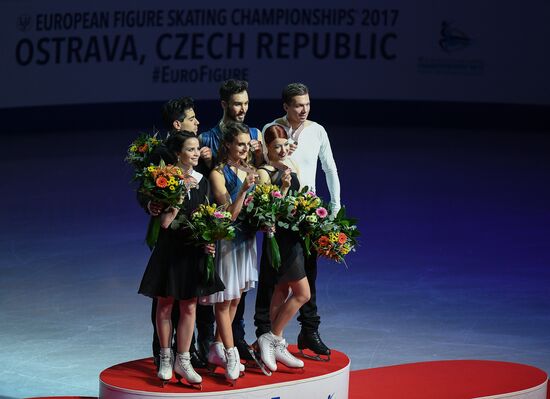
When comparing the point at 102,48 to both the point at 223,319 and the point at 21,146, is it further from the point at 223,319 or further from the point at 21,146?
the point at 223,319

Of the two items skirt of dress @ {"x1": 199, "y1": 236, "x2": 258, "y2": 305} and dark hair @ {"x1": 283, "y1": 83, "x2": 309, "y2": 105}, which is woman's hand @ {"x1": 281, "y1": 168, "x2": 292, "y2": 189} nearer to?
skirt of dress @ {"x1": 199, "y1": 236, "x2": 258, "y2": 305}

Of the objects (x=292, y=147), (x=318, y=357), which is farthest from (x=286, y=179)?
(x=318, y=357)

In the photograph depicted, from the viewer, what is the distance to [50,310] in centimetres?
834

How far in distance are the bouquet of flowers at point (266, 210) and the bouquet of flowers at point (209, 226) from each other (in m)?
0.20

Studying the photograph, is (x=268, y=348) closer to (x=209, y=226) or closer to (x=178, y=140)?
(x=209, y=226)

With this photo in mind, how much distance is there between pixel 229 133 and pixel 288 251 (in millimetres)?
755

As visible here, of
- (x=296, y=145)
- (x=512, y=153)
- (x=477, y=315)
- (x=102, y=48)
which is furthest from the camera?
(x=102, y=48)

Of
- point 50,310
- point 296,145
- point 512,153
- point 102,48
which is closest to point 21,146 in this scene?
point 102,48

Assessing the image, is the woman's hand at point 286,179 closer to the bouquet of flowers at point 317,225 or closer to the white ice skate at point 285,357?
the bouquet of flowers at point 317,225

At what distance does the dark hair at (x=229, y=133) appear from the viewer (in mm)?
5637

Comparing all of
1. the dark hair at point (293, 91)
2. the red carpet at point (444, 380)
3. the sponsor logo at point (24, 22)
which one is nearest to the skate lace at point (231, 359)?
the red carpet at point (444, 380)

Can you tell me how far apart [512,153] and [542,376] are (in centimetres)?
917

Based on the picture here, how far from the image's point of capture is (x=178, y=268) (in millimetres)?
5562

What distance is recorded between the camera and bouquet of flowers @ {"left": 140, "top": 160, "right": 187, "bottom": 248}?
5.38 meters
